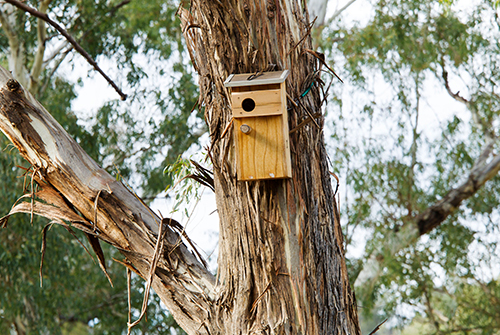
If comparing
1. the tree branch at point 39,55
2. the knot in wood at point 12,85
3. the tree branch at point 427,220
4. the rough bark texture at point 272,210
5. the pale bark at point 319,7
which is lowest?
the rough bark texture at point 272,210

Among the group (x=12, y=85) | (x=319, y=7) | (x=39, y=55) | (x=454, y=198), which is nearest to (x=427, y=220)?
(x=454, y=198)

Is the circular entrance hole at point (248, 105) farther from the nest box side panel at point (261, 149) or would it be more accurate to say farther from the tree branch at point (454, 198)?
the tree branch at point (454, 198)

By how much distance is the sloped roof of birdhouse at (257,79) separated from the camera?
1.34 meters

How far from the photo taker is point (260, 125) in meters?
1.39

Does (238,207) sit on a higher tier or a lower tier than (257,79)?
lower

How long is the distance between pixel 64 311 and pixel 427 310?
16.1ft

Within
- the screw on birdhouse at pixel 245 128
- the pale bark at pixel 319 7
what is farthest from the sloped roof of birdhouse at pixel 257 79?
the pale bark at pixel 319 7

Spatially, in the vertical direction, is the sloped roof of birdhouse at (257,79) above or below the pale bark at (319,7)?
below

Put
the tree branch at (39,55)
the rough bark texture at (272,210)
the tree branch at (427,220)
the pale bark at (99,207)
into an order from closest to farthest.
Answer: the rough bark texture at (272,210)
the pale bark at (99,207)
the tree branch at (39,55)
the tree branch at (427,220)

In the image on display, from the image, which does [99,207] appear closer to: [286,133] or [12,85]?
[12,85]

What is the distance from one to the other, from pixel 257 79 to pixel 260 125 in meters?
0.13

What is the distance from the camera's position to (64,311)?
630cm

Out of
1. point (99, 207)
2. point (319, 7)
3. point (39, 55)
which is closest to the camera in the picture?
point (99, 207)

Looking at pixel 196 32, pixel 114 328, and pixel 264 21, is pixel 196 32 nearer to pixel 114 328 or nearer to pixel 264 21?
pixel 264 21
